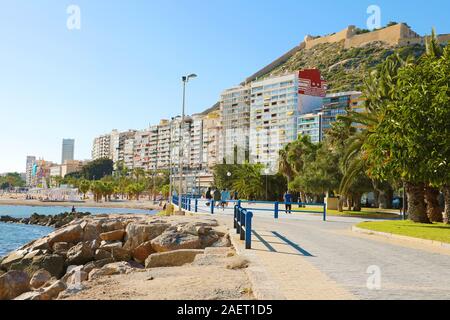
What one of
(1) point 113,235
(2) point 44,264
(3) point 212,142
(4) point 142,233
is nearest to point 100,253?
(4) point 142,233

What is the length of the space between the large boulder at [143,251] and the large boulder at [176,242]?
1319 millimetres

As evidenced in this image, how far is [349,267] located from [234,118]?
557ft

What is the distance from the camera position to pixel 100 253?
20.7 m

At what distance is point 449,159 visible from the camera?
19609mm

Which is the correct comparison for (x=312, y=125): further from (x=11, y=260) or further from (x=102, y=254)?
(x=102, y=254)

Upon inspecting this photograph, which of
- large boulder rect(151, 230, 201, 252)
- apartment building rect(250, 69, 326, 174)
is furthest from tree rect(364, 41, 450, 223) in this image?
apartment building rect(250, 69, 326, 174)

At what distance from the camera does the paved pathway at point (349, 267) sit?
7.38 metres

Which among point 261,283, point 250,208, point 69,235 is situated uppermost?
point 250,208

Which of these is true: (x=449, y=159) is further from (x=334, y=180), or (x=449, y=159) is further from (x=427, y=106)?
(x=334, y=180)

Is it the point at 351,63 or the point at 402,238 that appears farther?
the point at 351,63

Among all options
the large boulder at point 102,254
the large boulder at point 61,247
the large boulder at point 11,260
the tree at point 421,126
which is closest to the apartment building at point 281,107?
the large boulder at point 61,247

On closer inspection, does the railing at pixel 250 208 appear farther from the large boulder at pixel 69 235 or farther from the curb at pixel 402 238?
the large boulder at pixel 69 235

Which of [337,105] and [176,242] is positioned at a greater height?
[337,105]
